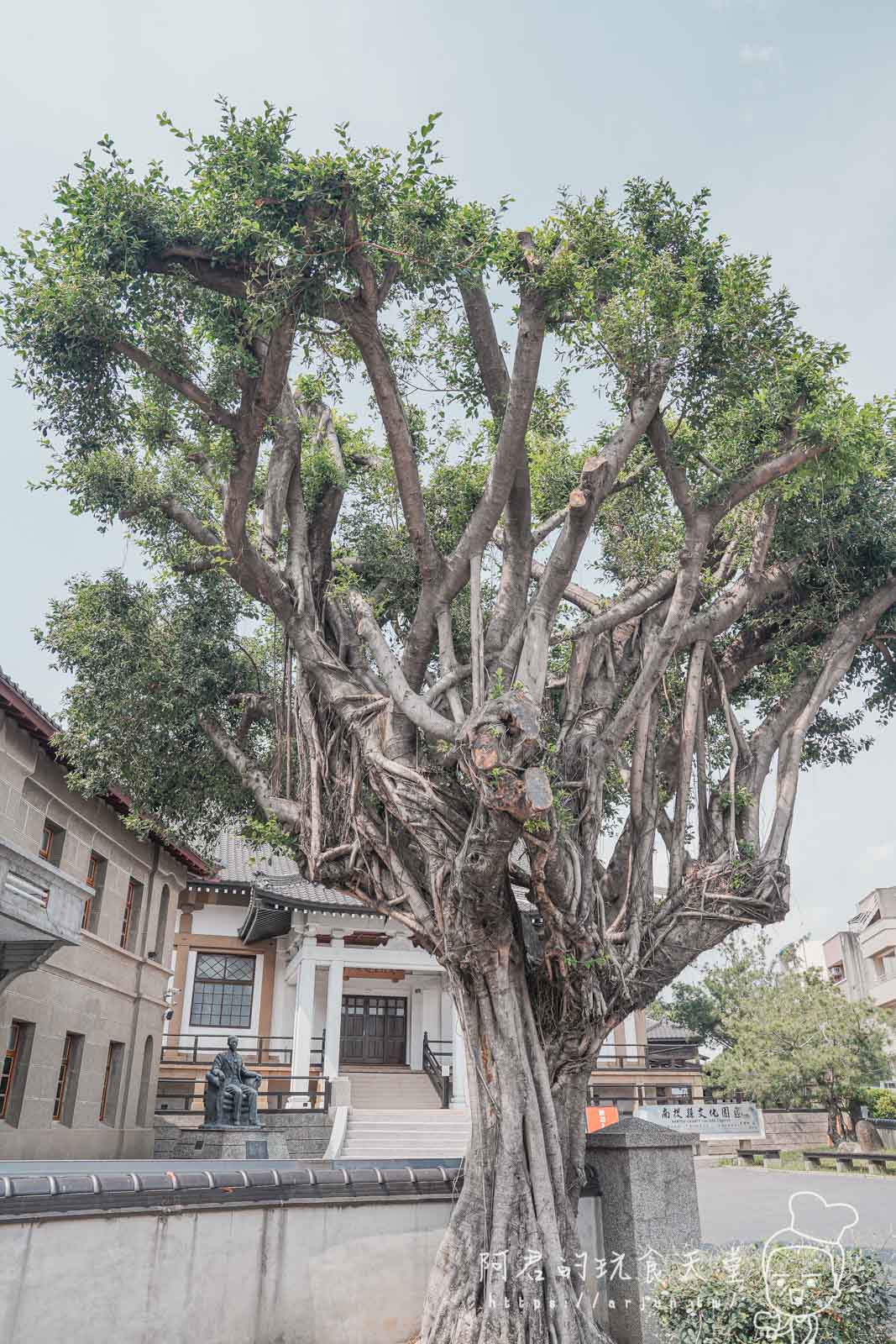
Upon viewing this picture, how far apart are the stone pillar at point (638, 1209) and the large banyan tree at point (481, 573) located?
0.33m

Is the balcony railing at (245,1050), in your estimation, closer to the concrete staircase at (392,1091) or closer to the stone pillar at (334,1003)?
the stone pillar at (334,1003)

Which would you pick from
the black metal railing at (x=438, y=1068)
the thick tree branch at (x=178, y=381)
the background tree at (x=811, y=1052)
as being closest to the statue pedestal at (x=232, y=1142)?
the thick tree branch at (x=178, y=381)

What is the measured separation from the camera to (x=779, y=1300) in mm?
4344

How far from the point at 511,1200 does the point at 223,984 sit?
17589mm

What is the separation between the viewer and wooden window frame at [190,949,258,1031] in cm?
2173

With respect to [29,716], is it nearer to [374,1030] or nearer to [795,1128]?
[374,1030]

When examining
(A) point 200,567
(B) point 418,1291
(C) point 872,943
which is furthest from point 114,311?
(C) point 872,943

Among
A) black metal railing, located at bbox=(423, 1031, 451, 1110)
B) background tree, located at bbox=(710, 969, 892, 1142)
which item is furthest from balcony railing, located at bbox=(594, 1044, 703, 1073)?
black metal railing, located at bbox=(423, 1031, 451, 1110)

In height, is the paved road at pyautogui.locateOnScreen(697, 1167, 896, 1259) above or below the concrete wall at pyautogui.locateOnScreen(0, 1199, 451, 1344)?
below

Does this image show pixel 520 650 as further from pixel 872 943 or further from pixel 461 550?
pixel 872 943

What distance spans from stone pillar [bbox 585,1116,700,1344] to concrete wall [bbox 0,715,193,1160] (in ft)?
29.8

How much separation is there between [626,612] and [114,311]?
5.12 meters

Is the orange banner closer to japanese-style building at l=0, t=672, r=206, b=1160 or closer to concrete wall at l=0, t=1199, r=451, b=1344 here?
japanese-style building at l=0, t=672, r=206, b=1160

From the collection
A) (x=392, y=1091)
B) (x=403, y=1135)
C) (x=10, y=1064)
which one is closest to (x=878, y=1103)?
(x=392, y=1091)
